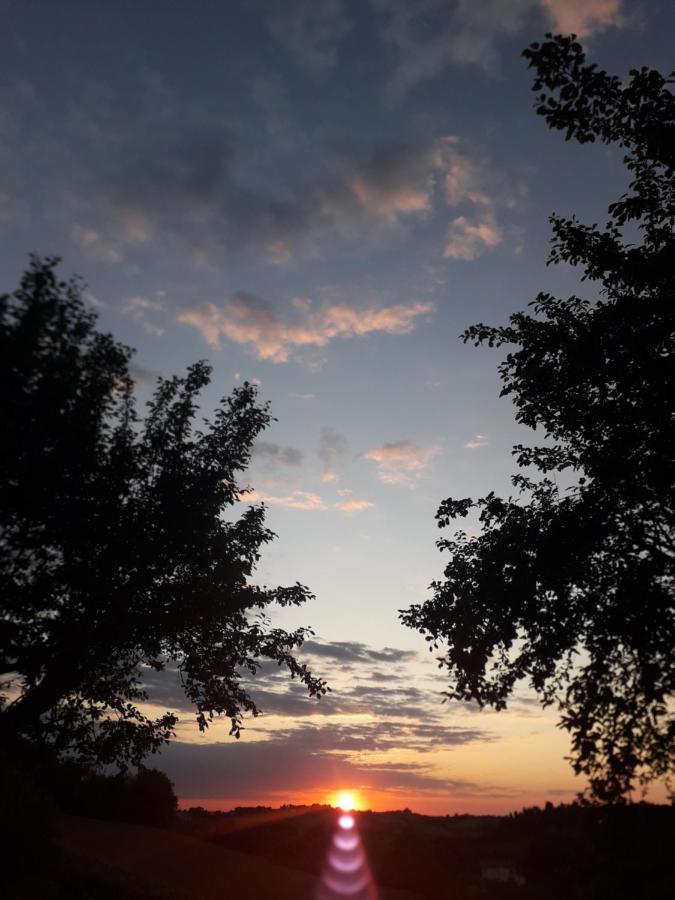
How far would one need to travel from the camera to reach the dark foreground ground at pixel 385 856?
10914 mm

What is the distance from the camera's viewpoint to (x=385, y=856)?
19047 millimetres

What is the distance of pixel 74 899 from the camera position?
426 inches

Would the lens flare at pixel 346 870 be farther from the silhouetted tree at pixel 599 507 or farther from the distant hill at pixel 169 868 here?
the silhouetted tree at pixel 599 507

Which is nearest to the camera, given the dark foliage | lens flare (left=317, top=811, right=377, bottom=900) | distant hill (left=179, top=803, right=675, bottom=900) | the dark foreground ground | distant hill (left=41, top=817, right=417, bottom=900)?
distant hill (left=179, top=803, right=675, bottom=900)

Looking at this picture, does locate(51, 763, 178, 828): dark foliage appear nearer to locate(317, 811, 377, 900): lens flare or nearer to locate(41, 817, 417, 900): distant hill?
locate(41, 817, 417, 900): distant hill

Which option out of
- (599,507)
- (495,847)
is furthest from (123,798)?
(599,507)

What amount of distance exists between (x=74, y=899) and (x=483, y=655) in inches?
387

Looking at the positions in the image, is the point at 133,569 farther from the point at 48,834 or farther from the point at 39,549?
the point at 48,834

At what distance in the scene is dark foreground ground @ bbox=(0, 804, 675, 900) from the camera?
35.8ft

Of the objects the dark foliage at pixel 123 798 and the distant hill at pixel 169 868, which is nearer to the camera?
the distant hill at pixel 169 868

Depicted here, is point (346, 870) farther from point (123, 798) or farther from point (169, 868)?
point (123, 798)

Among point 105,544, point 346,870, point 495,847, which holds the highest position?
point 105,544

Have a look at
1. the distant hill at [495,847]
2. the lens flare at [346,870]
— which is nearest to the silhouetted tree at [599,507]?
the distant hill at [495,847]

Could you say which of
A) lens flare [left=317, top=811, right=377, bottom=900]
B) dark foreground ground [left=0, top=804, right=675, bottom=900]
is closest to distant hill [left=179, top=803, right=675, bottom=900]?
dark foreground ground [left=0, top=804, right=675, bottom=900]
